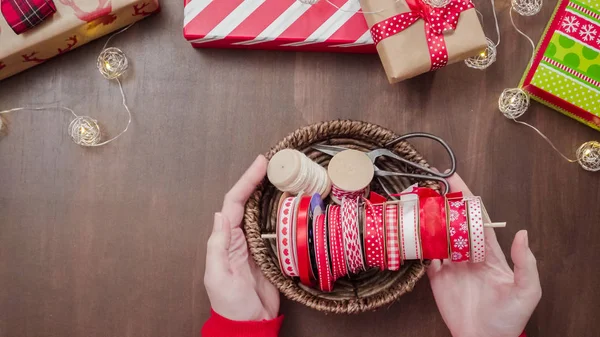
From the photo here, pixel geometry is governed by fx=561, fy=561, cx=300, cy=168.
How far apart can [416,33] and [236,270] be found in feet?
1.75

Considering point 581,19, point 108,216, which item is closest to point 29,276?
point 108,216

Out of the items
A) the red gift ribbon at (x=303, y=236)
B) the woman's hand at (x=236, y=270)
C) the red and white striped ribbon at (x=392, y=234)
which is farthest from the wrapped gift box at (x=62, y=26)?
the red and white striped ribbon at (x=392, y=234)

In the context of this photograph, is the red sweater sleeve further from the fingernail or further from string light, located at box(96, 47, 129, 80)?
string light, located at box(96, 47, 129, 80)

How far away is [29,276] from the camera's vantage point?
112 cm

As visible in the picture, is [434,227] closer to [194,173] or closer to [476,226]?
[476,226]

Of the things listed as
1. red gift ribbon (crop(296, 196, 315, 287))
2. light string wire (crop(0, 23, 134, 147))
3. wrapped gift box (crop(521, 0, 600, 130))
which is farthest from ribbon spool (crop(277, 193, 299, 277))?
wrapped gift box (crop(521, 0, 600, 130))

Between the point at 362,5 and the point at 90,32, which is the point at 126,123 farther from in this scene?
the point at 362,5

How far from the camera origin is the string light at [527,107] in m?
1.10

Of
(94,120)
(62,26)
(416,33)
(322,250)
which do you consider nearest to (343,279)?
(322,250)

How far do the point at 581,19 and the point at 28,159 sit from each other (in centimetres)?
111

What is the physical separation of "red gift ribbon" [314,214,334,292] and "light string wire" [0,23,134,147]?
0.46m

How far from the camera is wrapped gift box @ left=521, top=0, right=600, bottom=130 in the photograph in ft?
3.46

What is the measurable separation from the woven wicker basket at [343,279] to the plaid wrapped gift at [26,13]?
48 cm

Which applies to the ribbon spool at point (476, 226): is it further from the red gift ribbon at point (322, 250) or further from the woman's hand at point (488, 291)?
the red gift ribbon at point (322, 250)
